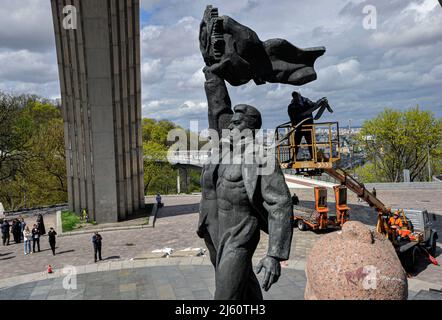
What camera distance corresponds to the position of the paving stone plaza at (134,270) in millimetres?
9680

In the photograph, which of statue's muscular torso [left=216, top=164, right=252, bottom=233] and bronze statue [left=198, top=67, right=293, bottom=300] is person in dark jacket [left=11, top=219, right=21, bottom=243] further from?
statue's muscular torso [left=216, top=164, right=252, bottom=233]

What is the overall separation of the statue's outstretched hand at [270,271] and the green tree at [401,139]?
35154 mm

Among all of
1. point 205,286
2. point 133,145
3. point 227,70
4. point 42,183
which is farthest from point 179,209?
point 227,70

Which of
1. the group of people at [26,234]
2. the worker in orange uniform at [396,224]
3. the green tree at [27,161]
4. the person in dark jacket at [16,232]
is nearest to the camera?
the worker in orange uniform at [396,224]

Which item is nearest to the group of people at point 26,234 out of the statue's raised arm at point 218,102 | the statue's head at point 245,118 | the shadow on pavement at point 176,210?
the shadow on pavement at point 176,210

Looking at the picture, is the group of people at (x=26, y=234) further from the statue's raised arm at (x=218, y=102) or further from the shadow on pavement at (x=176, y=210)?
the statue's raised arm at (x=218, y=102)

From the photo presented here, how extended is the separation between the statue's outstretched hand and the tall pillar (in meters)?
17.8

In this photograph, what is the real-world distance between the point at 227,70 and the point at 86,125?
17840 mm

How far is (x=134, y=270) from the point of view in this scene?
11672mm

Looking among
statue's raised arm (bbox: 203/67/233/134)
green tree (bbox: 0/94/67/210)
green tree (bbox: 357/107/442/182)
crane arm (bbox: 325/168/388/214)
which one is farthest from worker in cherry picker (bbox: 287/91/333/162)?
green tree (bbox: 357/107/442/182)

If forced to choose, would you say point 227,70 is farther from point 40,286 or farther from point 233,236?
point 40,286

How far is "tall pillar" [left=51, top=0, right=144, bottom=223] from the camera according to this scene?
20500mm

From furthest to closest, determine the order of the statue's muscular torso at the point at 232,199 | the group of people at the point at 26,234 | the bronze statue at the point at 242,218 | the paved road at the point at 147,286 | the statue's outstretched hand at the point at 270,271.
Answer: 1. the group of people at the point at 26,234
2. the paved road at the point at 147,286
3. the statue's muscular torso at the point at 232,199
4. the bronze statue at the point at 242,218
5. the statue's outstretched hand at the point at 270,271

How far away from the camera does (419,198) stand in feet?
91.5
